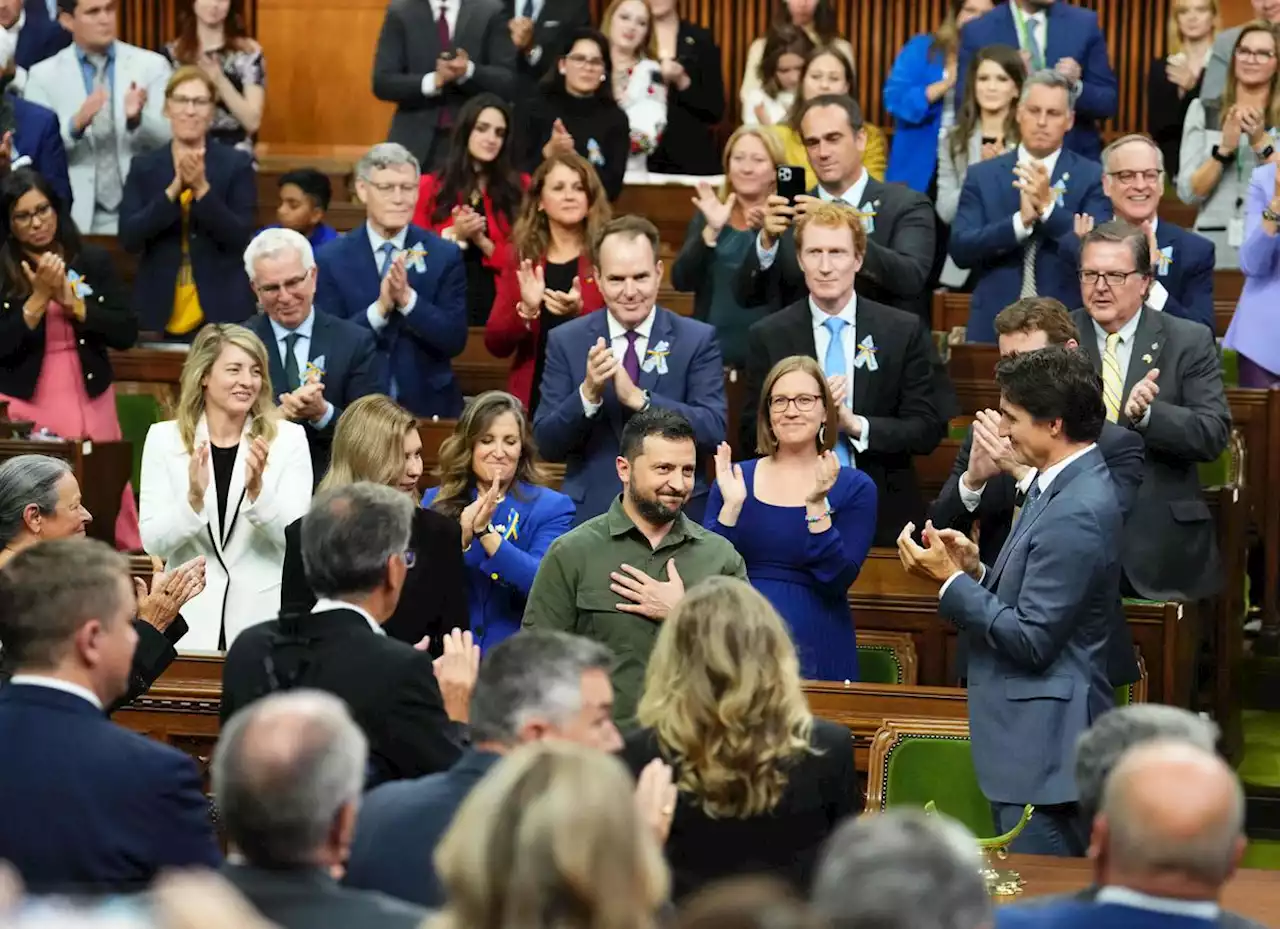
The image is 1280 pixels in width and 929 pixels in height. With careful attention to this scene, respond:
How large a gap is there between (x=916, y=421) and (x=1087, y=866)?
2321 millimetres

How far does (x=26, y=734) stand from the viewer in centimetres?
328

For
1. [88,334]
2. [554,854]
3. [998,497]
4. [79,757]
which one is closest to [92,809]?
[79,757]

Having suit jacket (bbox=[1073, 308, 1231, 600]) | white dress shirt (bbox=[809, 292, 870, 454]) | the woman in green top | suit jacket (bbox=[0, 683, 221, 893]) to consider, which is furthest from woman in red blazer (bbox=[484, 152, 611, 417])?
suit jacket (bbox=[0, 683, 221, 893])

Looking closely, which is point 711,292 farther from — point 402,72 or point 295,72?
point 295,72

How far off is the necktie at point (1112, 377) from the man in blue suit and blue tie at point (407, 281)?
7.16ft

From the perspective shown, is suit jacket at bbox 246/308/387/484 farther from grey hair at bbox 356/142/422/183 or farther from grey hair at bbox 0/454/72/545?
grey hair at bbox 0/454/72/545

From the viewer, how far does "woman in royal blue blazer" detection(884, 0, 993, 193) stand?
890 centimetres

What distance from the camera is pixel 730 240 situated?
7113mm

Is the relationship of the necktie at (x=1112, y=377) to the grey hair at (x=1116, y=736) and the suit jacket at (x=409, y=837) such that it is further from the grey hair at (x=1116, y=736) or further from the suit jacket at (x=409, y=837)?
the suit jacket at (x=409, y=837)

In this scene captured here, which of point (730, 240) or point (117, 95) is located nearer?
point (730, 240)

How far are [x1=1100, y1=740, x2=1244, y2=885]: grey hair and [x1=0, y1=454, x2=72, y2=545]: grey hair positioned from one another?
2765 millimetres

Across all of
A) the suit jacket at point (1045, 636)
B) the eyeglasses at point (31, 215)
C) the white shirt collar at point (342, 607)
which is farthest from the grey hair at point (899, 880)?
the eyeglasses at point (31, 215)

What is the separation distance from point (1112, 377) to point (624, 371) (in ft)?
4.39

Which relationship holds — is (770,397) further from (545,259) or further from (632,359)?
(545,259)
